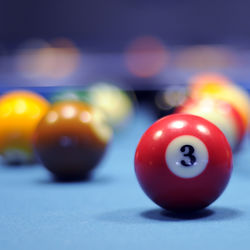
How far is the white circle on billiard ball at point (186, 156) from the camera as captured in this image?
117 inches

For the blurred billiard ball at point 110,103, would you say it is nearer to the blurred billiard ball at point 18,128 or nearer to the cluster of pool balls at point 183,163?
the blurred billiard ball at point 18,128

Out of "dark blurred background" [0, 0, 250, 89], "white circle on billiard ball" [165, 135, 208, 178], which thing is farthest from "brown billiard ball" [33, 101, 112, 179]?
"dark blurred background" [0, 0, 250, 89]

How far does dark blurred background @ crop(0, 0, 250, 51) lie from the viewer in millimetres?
16281

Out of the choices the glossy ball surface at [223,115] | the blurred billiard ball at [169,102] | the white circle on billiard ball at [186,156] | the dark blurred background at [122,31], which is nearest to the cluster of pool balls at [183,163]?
the white circle on billiard ball at [186,156]

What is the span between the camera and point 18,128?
4.98 metres

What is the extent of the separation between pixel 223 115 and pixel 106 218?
2219 millimetres

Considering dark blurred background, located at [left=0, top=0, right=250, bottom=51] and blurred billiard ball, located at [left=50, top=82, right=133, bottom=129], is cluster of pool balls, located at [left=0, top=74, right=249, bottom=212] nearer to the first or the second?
blurred billiard ball, located at [left=50, top=82, right=133, bottom=129]

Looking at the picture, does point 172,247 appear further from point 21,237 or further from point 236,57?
point 236,57

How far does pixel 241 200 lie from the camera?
3.50 meters

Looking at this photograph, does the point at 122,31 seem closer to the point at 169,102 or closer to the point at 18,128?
the point at 169,102

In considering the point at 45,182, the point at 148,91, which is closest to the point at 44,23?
the point at 148,91

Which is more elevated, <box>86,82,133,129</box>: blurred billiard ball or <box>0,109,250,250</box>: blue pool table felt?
<box>86,82,133,129</box>: blurred billiard ball

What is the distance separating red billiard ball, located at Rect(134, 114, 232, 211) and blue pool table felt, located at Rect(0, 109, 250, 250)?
0.12 m

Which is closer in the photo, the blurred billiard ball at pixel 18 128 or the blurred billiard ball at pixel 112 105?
the blurred billiard ball at pixel 18 128
